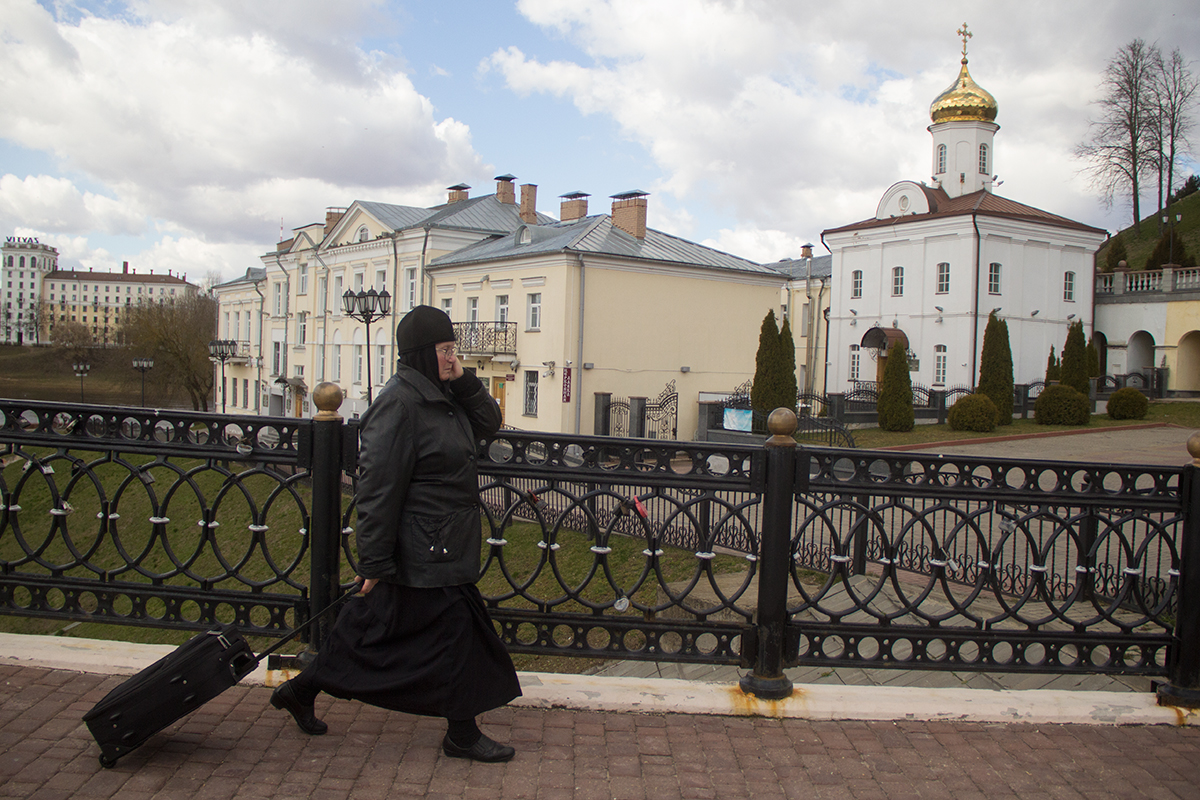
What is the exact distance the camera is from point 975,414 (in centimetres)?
2295

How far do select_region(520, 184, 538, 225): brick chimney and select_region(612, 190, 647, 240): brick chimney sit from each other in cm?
676

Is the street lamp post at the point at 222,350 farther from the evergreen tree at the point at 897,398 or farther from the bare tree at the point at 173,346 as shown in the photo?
the evergreen tree at the point at 897,398

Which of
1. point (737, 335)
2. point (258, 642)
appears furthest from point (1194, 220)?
point (258, 642)

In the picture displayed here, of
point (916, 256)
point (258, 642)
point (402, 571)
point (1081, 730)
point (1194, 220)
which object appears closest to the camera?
point (402, 571)

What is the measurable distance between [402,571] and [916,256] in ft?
108

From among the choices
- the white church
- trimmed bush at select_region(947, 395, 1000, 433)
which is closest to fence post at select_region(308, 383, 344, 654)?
trimmed bush at select_region(947, 395, 1000, 433)

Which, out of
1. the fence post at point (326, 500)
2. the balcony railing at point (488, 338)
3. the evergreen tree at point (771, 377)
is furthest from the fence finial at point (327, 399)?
the balcony railing at point (488, 338)

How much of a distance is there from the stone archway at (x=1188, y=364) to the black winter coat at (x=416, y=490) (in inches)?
1459

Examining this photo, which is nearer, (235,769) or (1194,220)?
(235,769)

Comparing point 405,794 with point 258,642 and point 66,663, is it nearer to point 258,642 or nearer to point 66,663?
point 66,663

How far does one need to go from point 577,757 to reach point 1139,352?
128 feet

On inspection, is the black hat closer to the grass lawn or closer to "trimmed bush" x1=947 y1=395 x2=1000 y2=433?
the grass lawn

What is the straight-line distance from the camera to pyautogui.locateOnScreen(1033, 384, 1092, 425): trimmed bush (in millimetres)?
24109

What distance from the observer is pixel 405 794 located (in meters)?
2.79
